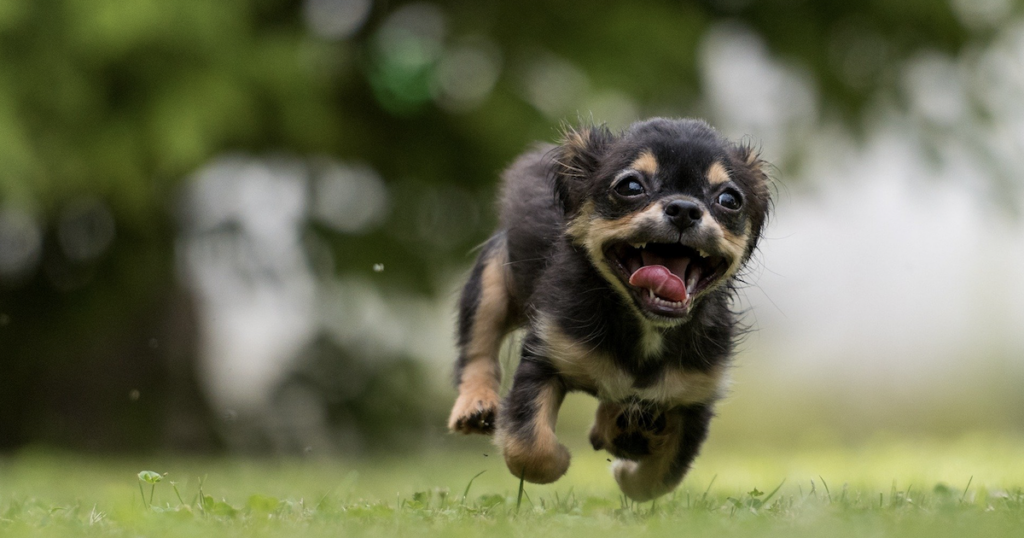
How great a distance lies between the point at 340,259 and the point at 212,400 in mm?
2509

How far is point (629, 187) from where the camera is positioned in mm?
4754

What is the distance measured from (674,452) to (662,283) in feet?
3.35

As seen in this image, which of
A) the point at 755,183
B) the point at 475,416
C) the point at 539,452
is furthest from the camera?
the point at 475,416

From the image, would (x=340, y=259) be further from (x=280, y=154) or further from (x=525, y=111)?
(x=525, y=111)

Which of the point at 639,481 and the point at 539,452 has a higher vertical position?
the point at 639,481

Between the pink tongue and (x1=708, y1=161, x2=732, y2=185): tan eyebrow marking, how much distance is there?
432mm

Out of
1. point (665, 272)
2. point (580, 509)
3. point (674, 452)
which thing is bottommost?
point (580, 509)

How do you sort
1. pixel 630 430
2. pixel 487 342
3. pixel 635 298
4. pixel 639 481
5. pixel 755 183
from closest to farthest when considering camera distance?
pixel 635 298 < pixel 755 183 < pixel 630 430 < pixel 639 481 < pixel 487 342

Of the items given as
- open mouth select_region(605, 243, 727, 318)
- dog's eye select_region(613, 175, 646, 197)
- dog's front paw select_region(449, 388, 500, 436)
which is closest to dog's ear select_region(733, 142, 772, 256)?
open mouth select_region(605, 243, 727, 318)

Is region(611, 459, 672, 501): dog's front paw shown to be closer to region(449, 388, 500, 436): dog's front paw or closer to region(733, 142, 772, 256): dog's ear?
region(449, 388, 500, 436): dog's front paw

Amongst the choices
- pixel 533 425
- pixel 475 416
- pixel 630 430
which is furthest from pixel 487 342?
pixel 533 425

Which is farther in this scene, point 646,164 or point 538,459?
point 538,459

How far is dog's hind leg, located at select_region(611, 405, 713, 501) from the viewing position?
522cm

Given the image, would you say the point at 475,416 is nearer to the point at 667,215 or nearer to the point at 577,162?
the point at 577,162
